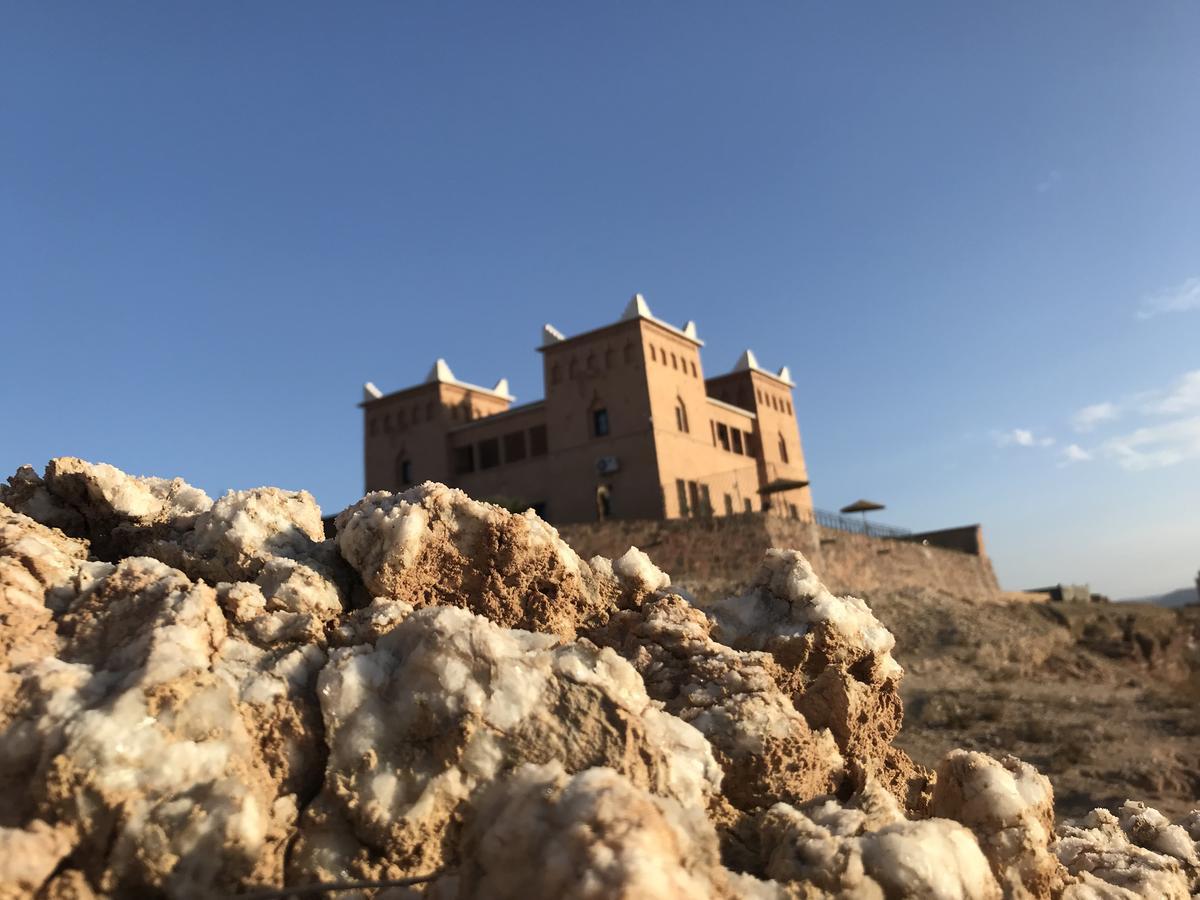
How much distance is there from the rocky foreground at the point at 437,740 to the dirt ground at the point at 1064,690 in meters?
8.87

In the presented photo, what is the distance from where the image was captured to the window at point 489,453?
30.1m

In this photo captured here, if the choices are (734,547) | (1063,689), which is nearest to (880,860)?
(1063,689)

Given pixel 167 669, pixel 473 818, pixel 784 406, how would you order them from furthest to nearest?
pixel 784 406
pixel 167 669
pixel 473 818

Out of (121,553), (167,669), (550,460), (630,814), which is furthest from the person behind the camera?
(550,460)

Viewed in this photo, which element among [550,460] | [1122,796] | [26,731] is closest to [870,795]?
[26,731]

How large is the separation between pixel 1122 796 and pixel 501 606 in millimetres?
10495

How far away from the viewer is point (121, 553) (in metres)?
3.40

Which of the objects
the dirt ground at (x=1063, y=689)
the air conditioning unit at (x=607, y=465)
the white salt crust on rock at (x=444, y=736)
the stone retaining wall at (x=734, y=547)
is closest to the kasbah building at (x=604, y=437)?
the air conditioning unit at (x=607, y=465)

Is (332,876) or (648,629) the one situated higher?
(648,629)

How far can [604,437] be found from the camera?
90.0ft

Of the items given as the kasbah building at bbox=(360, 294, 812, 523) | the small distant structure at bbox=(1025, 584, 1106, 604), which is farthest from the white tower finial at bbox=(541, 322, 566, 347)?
the small distant structure at bbox=(1025, 584, 1106, 604)

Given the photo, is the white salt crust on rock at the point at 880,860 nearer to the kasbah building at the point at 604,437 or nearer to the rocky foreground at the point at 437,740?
the rocky foreground at the point at 437,740

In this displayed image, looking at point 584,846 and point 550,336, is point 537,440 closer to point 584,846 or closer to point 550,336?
point 550,336

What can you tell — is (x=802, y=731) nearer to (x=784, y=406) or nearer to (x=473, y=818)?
(x=473, y=818)
